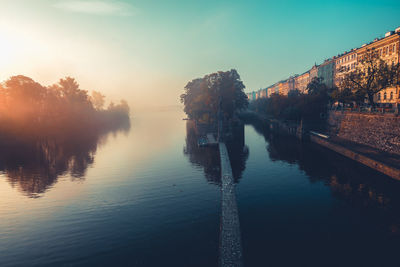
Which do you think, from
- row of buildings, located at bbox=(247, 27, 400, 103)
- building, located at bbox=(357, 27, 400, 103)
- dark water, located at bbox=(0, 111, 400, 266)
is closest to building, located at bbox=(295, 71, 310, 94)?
row of buildings, located at bbox=(247, 27, 400, 103)

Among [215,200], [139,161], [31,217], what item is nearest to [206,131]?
[139,161]

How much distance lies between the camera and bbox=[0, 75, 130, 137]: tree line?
261ft

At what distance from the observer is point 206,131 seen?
78.9 metres

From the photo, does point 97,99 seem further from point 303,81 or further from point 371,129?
point 371,129

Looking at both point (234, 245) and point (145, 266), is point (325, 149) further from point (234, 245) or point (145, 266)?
point (145, 266)

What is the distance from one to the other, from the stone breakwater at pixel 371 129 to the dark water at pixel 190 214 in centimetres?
643

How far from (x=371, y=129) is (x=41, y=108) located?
115 meters

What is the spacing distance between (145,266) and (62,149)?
172 feet

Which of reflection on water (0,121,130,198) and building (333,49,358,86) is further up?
building (333,49,358,86)

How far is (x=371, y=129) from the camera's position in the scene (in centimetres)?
4050

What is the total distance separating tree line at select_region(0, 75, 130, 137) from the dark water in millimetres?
53270

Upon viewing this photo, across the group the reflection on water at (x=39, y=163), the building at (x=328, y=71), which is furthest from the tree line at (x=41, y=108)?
the building at (x=328, y=71)

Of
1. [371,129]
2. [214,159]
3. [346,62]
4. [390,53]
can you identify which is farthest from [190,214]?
[346,62]

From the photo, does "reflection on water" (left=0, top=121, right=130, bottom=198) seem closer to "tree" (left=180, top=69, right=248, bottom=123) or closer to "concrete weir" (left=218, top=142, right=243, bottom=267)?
"concrete weir" (left=218, top=142, right=243, bottom=267)
